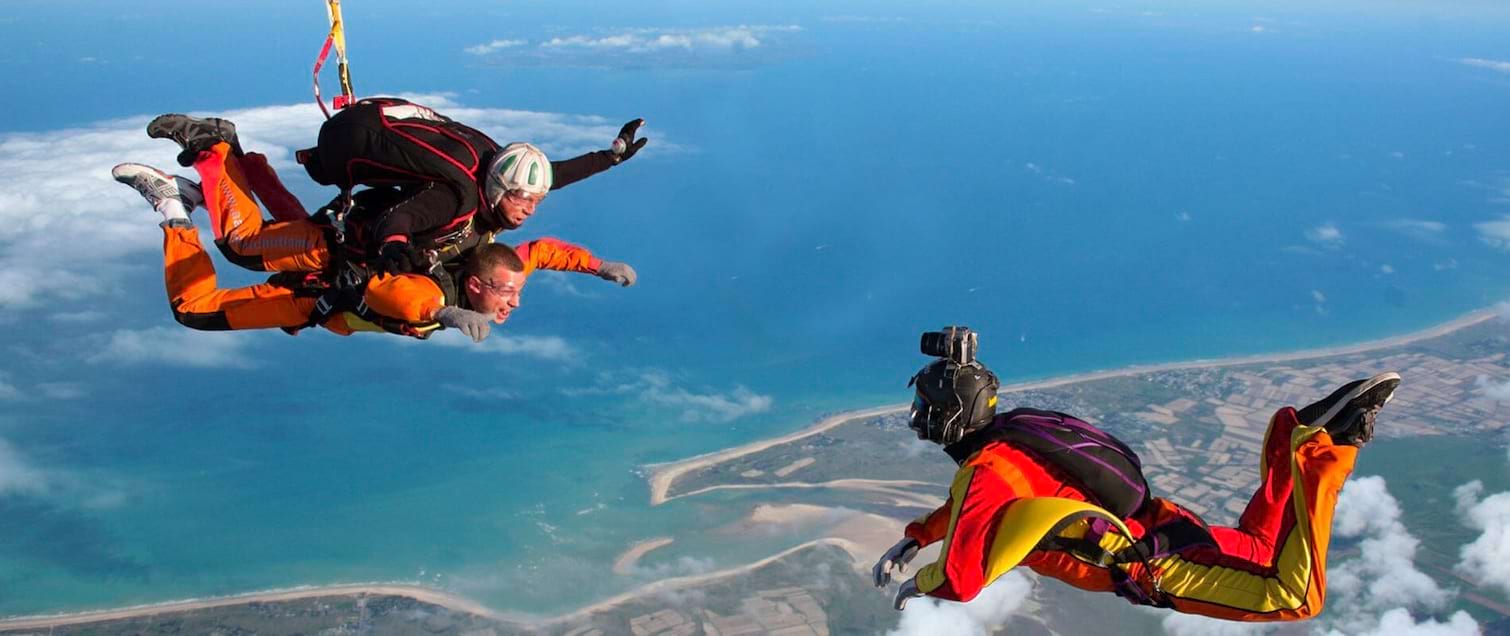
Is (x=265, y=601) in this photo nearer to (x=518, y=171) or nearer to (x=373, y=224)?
(x=373, y=224)

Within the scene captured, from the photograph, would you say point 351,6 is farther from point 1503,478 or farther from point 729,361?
point 1503,478

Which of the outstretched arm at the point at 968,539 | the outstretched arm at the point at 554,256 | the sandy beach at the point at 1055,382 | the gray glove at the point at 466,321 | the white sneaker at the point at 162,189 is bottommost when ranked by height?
the sandy beach at the point at 1055,382

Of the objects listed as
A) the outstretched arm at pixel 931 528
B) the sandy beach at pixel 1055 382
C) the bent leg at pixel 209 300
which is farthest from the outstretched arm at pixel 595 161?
the sandy beach at pixel 1055 382

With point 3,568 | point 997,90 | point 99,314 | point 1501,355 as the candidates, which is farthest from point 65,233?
point 1501,355

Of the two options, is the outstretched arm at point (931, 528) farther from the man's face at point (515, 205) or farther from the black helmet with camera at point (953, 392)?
the man's face at point (515, 205)

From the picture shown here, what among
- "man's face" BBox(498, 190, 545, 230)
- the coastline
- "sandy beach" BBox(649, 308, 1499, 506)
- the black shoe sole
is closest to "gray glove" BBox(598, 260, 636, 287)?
"man's face" BBox(498, 190, 545, 230)

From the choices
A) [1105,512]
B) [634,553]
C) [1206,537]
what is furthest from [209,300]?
[634,553]
